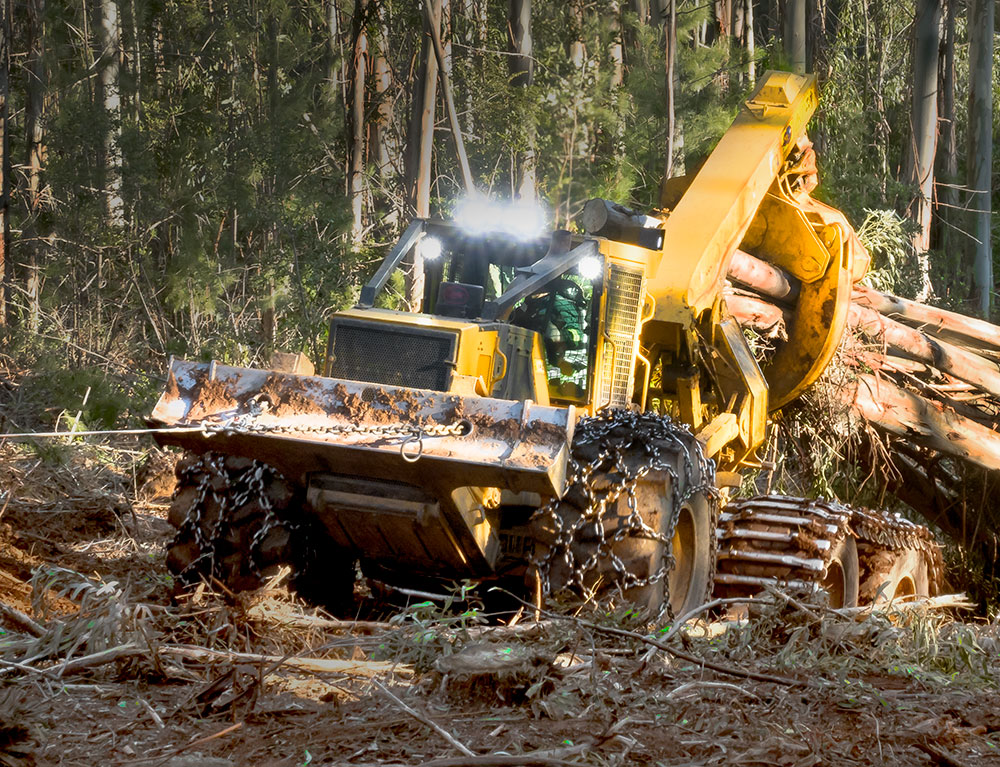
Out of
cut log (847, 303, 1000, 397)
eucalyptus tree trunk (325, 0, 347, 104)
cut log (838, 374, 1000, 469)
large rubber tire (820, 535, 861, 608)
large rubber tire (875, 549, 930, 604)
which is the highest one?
eucalyptus tree trunk (325, 0, 347, 104)

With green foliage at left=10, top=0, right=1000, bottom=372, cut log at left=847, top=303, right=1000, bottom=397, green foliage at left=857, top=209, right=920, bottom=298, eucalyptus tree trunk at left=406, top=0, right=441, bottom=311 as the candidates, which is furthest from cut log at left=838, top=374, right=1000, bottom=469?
green foliage at left=10, top=0, right=1000, bottom=372

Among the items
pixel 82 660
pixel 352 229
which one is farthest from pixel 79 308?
pixel 82 660

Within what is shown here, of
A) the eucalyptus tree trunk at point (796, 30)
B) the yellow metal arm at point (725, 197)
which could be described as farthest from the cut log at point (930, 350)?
the eucalyptus tree trunk at point (796, 30)

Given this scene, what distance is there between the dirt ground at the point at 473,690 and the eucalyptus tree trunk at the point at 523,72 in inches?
512

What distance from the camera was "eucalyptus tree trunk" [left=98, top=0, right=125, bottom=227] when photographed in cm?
2022

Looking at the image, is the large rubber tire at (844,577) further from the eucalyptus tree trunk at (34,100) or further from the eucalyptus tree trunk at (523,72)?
the eucalyptus tree trunk at (34,100)

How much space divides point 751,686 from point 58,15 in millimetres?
24172

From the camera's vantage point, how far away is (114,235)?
19875mm

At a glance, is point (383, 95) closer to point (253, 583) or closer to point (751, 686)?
point (253, 583)

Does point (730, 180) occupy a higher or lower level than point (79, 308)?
higher

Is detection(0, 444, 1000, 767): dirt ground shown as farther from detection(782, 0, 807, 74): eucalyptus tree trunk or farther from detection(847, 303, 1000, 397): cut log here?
detection(782, 0, 807, 74): eucalyptus tree trunk

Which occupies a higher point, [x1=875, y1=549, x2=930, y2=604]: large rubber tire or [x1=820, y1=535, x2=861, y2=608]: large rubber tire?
[x1=820, y1=535, x2=861, y2=608]: large rubber tire

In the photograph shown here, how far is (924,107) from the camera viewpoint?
20125 mm

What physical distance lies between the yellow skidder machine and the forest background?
638 centimetres
